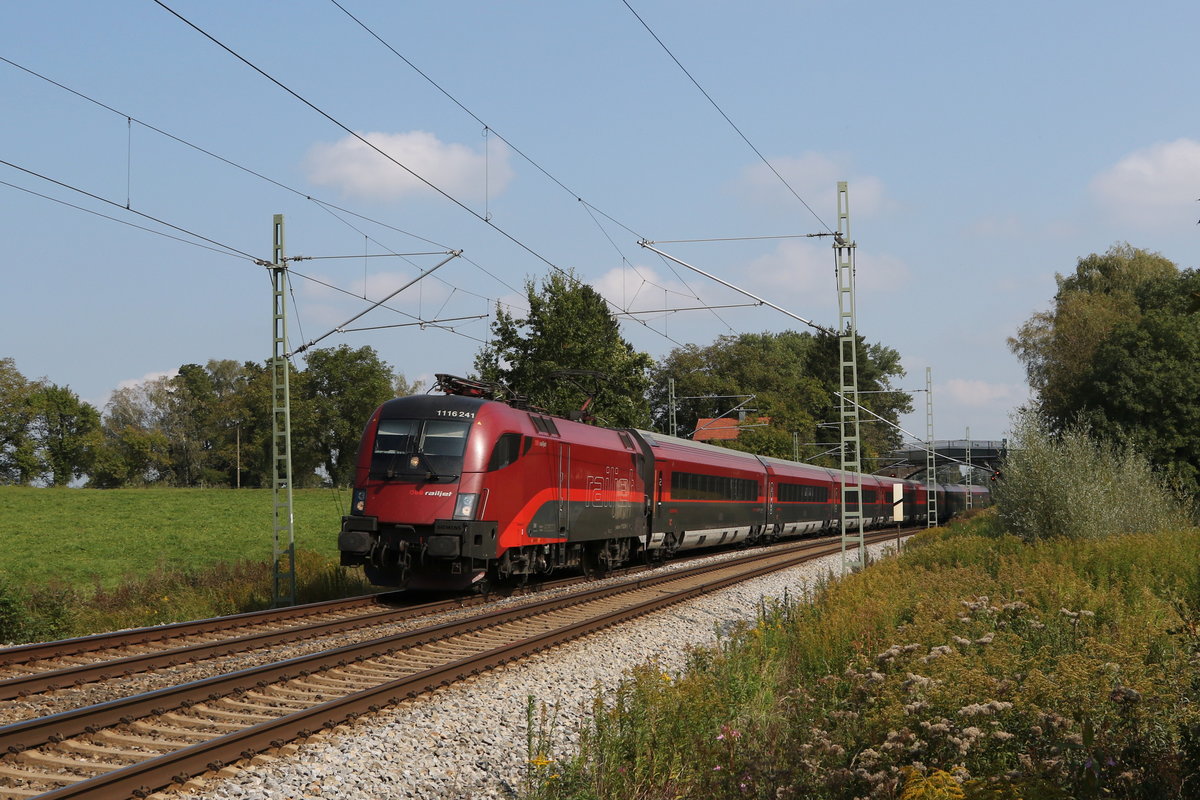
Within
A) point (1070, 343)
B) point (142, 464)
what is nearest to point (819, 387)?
point (1070, 343)

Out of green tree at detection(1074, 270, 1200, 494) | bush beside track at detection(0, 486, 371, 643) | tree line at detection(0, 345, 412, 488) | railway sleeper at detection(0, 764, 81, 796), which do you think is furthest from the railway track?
tree line at detection(0, 345, 412, 488)

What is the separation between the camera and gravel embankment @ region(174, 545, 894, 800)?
7.32 meters

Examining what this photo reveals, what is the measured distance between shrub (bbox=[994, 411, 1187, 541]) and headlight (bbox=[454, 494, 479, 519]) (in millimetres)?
12163

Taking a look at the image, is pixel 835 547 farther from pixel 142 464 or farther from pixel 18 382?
pixel 142 464

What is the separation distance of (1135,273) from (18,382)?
8183 cm

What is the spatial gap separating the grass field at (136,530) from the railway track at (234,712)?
13.1 meters

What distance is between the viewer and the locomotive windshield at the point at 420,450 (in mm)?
17594

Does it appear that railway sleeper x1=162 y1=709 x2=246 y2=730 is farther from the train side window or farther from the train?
the train side window

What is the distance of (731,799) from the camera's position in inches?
262

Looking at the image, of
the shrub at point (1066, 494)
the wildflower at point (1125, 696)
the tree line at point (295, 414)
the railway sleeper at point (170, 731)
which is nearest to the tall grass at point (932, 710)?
the wildflower at point (1125, 696)

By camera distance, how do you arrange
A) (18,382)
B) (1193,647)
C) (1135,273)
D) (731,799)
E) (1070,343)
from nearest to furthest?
(731,799) → (1193,647) → (1070,343) → (1135,273) → (18,382)

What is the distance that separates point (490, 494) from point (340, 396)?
241ft

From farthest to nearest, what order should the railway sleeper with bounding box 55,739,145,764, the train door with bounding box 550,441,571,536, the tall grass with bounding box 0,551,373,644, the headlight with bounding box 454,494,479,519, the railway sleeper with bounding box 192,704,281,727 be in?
1. the train door with bounding box 550,441,571,536
2. the headlight with bounding box 454,494,479,519
3. the tall grass with bounding box 0,551,373,644
4. the railway sleeper with bounding box 192,704,281,727
5. the railway sleeper with bounding box 55,739,145,764

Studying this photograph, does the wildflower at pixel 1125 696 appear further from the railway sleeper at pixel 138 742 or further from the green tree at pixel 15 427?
the green tree at pixel 15 427
